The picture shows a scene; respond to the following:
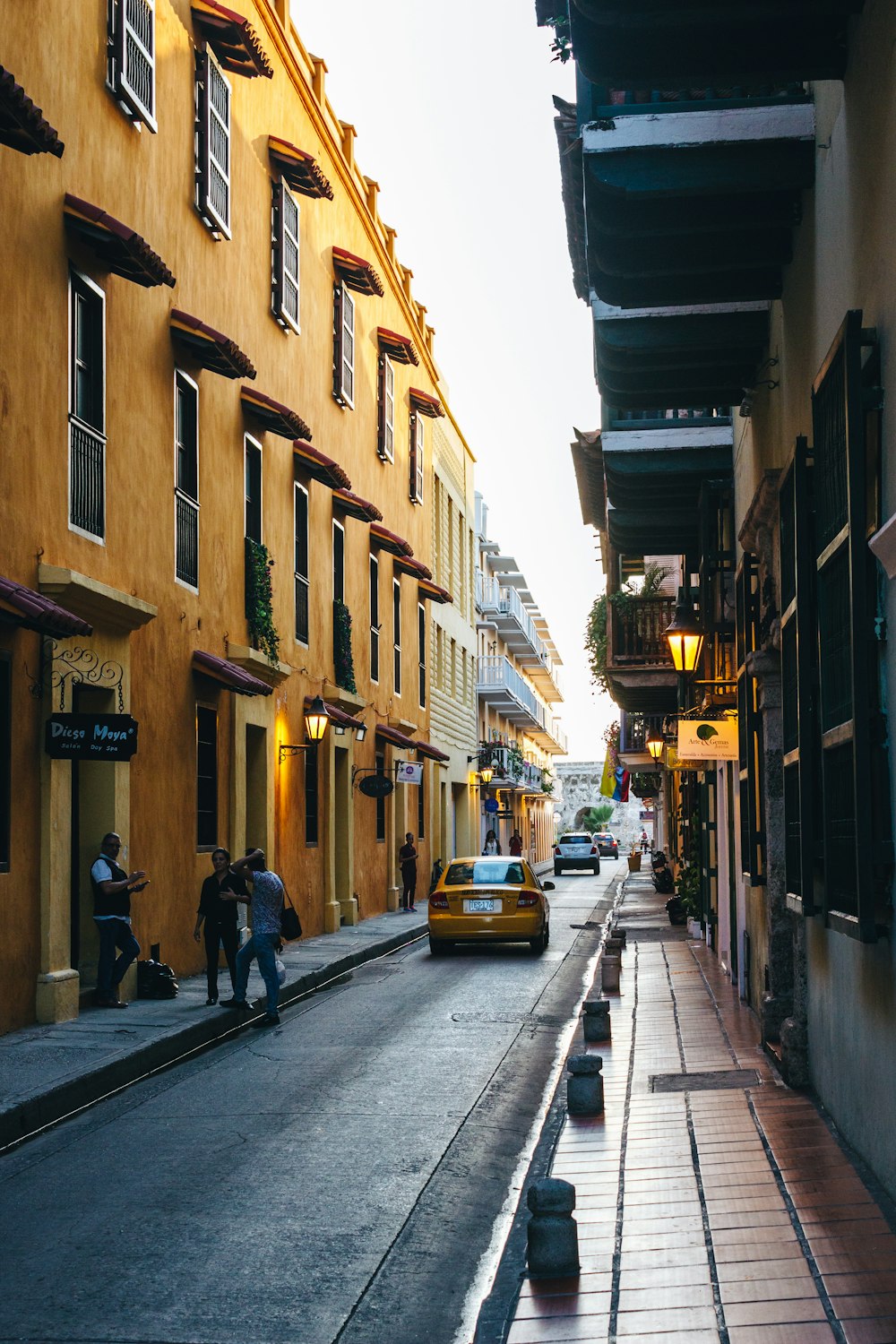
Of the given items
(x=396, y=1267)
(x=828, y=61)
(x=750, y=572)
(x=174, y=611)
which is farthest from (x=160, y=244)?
(x=396, y=1267)

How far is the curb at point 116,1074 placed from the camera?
387 inches

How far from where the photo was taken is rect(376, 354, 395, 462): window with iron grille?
3130 centimetres

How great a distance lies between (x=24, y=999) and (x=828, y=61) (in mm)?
9550

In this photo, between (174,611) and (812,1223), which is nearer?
(812,1223)

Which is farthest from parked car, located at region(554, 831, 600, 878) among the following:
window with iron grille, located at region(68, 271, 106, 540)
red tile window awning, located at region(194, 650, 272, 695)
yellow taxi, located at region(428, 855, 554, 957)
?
window with iron grille, located at region(68, 271, 106, 540)

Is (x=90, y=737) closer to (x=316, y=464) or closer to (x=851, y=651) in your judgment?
(x=851, y=651)

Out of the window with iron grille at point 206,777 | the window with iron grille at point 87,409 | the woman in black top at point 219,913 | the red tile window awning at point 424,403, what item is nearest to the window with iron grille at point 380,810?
the red tile window awning at point 424,403

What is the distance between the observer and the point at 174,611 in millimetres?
17703

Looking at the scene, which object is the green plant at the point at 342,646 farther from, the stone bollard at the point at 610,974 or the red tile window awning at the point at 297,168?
the stone bollard at the point at 610,974

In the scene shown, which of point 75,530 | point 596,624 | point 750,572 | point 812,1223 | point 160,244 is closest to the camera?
point 812,1223

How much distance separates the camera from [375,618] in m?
30.6

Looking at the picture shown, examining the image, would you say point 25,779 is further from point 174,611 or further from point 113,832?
point 174,611

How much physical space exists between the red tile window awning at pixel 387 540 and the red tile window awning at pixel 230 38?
1079 cm

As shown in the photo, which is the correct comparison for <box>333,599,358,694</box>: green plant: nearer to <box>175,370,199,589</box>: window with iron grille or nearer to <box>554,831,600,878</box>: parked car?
<box>175,370,199,589</box>: window with iron grille
